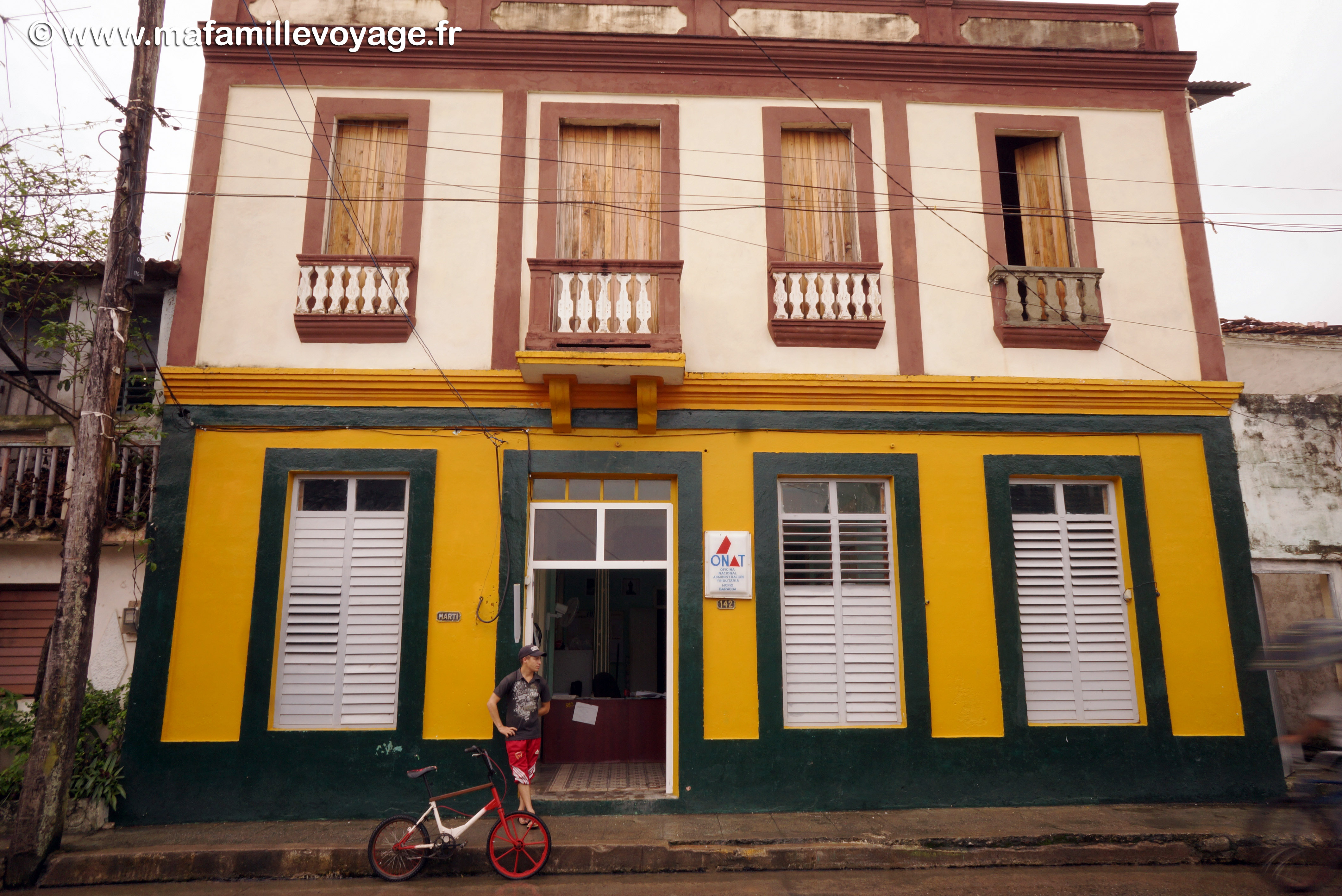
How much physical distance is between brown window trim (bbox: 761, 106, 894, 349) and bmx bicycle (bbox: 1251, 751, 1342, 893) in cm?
515

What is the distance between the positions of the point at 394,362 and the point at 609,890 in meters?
5.43

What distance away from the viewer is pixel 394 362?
8.49 metres

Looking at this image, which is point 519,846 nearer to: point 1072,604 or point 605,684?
point 605,684

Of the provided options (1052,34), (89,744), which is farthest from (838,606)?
(89,744)

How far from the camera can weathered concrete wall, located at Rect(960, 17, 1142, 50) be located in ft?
31.3

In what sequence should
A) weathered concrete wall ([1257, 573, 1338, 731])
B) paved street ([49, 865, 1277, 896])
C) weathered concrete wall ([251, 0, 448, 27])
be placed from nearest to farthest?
paved street ([49, 865, 1277, 896]), weathered concrete wall ([251, 0, 448, 27]), weathered concrete wall ([1257, 573, 1338, 731])

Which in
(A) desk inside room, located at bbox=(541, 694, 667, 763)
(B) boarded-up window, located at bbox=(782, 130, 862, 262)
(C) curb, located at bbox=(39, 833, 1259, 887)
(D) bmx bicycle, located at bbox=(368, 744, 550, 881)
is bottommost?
(C) curb, located at bbox=(39, 833, 1259, 887)

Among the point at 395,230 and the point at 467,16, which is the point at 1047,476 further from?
the point at 467,16

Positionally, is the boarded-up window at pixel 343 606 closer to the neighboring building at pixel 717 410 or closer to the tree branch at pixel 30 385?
the neighboring building at pixel 717 410

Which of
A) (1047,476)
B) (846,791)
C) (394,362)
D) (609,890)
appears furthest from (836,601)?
(394,362)

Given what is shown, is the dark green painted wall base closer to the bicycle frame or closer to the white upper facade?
the white upper facade

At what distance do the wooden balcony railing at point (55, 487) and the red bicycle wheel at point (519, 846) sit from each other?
4.79 m

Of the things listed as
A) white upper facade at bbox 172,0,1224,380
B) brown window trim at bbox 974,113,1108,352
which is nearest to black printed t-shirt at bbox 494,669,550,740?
white upper facade at bbox 172,0,1224,380

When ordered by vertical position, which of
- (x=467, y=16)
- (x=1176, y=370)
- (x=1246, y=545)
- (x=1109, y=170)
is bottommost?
(x=1246, y=545)
